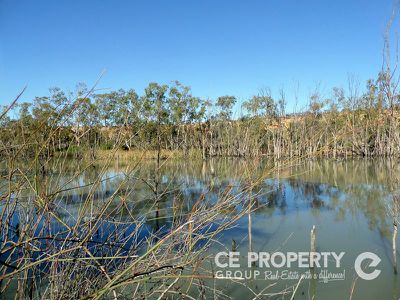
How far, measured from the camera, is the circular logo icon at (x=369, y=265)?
5469mm

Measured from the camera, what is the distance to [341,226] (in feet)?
28.0

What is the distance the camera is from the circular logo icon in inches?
215

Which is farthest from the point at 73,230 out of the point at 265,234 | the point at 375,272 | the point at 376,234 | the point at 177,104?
the point at 177,104

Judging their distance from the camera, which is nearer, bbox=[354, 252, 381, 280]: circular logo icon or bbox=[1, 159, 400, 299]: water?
bbox=[1, 159, 400, 299]: water

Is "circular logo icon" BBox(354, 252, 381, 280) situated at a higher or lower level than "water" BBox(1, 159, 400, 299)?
lower

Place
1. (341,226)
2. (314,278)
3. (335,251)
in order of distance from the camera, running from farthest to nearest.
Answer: (341,226) → (335,251) → (314,278)

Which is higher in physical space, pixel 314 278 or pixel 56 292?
pixel 56 292

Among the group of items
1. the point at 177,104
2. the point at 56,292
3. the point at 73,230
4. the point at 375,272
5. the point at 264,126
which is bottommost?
the point at 375,272

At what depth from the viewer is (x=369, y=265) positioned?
19.2 ft

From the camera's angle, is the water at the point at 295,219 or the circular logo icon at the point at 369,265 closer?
the water at the point at 295,219

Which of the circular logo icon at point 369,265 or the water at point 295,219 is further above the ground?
the water at point 295,219

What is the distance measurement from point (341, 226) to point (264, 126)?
3088 centimetres

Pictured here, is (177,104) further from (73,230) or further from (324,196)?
(73,230)

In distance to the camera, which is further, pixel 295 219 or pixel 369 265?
pixel 295 219
